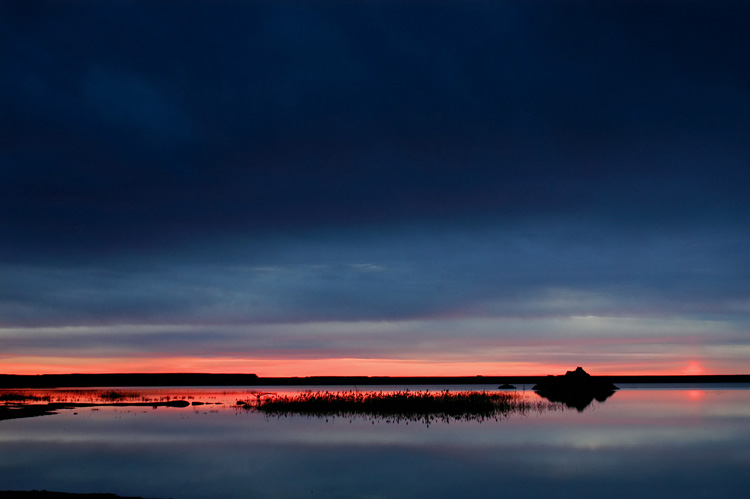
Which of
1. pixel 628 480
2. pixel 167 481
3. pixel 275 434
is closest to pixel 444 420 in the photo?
pixel 275 434

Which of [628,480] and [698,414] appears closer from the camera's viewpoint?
[628,480]

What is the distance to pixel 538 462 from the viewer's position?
3011 centimetres

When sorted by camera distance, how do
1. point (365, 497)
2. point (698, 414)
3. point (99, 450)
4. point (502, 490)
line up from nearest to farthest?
1. point (365, 497)
2. point (502, 490)
3. point (99, 450)
4. point (698, 414)

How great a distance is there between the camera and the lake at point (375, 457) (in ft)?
80.1

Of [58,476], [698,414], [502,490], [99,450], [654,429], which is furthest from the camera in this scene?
[698,414]

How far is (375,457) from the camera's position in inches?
1230

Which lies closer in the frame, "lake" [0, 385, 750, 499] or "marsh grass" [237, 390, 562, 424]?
"lake" [0, 385, 750, 499]

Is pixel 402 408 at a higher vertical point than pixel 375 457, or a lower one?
higher

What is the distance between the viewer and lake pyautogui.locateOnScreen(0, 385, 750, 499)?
2442cm

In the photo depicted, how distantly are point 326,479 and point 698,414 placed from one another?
45.2 metres

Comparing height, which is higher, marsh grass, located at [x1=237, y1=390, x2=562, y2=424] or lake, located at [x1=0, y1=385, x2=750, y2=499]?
marsh grass, located at [x1=237, y1=390, x2=562, y2=424]

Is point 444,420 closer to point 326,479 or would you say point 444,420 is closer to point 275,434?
point 275,434

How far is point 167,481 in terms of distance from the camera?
2527 cm

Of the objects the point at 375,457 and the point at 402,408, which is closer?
the point at 375,457
